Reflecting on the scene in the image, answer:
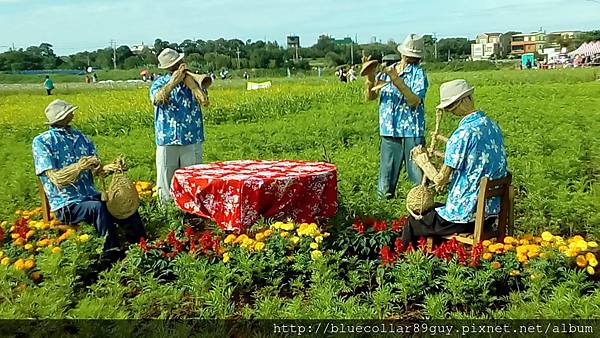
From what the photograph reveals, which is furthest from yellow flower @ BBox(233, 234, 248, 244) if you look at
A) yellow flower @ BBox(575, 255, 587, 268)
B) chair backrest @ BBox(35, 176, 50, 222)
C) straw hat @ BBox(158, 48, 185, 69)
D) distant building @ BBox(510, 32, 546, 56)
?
distant building @ BBox(510, 32, 546, 56)

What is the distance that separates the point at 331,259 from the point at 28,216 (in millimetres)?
2844

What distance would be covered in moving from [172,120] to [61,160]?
140 cm

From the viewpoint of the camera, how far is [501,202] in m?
4.78

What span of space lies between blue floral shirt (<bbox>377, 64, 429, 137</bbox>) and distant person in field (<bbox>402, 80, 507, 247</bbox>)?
1794mm

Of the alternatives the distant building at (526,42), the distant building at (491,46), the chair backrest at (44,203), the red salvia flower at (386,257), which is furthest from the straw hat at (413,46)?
the distant building at (526,42)

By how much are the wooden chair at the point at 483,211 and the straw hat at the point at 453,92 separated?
59 centimetres

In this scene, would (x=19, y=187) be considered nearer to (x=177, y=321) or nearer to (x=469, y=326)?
(x=177, y=321)

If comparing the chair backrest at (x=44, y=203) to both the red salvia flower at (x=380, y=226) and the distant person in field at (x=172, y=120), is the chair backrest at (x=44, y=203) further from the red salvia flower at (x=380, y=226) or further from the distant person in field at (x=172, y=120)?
the red salvia flower at (x=380, y=226)

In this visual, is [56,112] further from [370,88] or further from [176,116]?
[370,88]

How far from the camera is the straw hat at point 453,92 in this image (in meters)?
4.73

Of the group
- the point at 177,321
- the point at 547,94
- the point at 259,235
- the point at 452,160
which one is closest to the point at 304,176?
the point at 259,235

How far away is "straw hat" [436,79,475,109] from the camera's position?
4.73 m

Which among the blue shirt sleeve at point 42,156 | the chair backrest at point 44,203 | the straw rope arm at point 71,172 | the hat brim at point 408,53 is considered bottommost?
the chair backrest at point 44,203

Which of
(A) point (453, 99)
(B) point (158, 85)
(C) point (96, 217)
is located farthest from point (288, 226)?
(B) point (158, 85)
